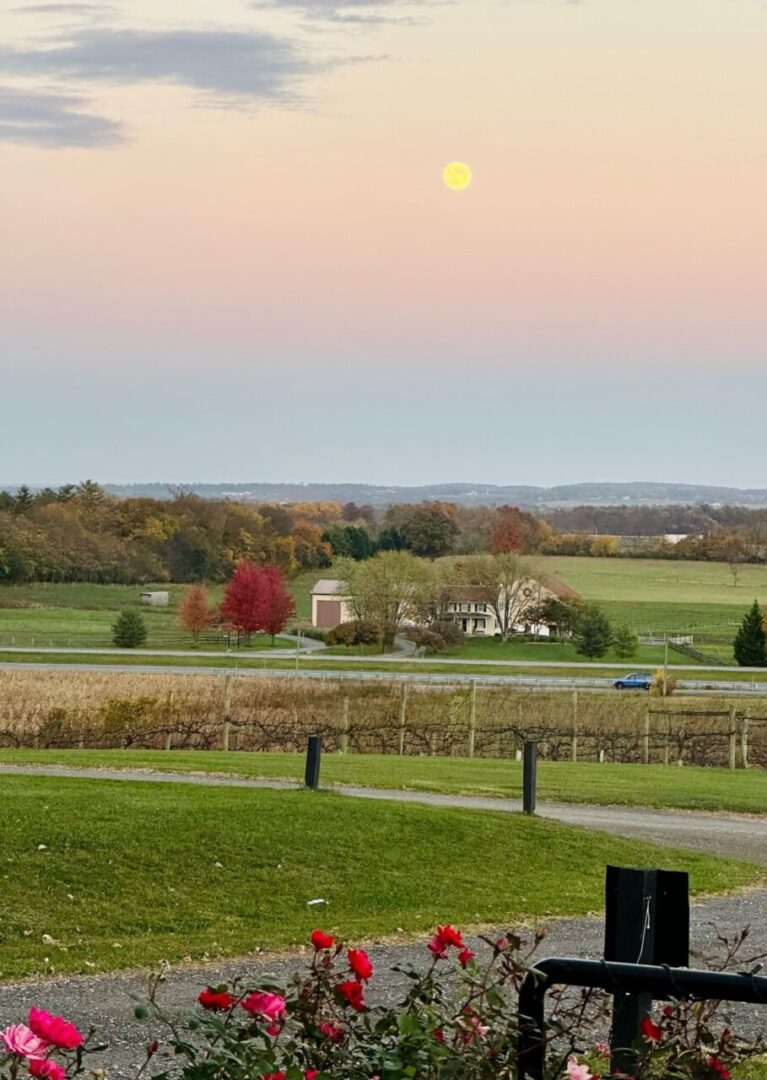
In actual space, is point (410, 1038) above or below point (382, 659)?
above

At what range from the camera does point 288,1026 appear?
4.07 m

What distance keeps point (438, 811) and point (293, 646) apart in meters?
58.6

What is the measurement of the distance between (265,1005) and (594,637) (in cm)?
7264

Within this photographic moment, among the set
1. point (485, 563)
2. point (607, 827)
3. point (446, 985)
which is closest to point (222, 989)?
point (446, 985)

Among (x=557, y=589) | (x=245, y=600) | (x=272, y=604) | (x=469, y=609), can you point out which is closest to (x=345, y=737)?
(x=245, y=600)

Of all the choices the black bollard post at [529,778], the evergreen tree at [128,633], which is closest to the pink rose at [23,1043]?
the black bollard post at [529,778]

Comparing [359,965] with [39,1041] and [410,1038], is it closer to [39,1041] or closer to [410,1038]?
[410,1038]

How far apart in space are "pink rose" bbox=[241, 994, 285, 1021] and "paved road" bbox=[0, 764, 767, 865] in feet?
49.7

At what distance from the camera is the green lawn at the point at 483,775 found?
77.0 ft

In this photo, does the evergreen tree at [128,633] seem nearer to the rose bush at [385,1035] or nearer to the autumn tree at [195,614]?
the autumn tree at [195,614]

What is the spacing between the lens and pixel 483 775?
87.2 feet

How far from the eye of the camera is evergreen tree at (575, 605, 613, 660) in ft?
248

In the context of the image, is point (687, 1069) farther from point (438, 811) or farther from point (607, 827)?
point (607, 827)

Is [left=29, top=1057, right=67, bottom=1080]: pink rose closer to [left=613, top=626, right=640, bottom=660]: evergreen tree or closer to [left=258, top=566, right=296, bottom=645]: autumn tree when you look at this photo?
[left=258, top=566, right=296, bottom=645]: autumn tree
